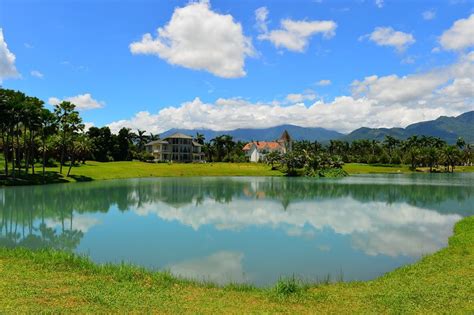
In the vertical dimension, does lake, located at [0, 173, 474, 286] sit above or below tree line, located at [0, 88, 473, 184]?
below

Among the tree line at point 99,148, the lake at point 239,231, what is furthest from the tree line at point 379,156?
the lake at point 239,231

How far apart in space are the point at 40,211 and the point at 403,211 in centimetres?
3734

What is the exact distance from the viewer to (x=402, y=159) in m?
166

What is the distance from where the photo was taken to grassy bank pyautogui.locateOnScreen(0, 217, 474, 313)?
12367 millimetres

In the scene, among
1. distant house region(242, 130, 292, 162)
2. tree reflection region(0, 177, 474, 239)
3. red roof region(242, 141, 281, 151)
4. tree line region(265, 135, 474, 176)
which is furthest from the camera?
red roof region(242, 141, 281, 151)

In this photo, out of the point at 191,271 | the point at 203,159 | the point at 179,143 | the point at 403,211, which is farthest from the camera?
the point at 203,159

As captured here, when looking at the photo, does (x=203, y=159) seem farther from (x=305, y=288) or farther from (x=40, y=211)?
(x=305, y=288)

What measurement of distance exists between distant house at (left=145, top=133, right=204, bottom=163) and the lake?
91.7 meters

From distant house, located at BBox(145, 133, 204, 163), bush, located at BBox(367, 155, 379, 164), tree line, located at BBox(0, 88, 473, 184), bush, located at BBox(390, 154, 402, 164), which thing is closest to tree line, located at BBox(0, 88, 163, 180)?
tree line, located at BBox(0, 88, 473, 184)

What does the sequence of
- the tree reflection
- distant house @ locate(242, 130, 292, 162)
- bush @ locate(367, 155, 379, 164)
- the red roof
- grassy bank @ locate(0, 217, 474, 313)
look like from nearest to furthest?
grassy bank @ locate(0, 217, 474, 313) < the tree reflection < bush @ locate(367, 155, 379, 164) < distant house @ locate(242, 130, 292, 162) < the red roof

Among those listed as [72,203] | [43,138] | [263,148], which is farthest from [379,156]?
[72,203]

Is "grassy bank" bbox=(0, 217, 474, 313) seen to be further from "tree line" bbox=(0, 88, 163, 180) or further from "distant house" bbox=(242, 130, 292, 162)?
"distant house" bbox=(242, 130, 292, 162)

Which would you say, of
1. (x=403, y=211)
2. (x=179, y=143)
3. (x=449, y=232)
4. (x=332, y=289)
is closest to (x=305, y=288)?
(x=332, y=289)

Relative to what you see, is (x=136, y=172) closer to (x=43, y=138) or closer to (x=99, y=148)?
(x=43, y=138)
